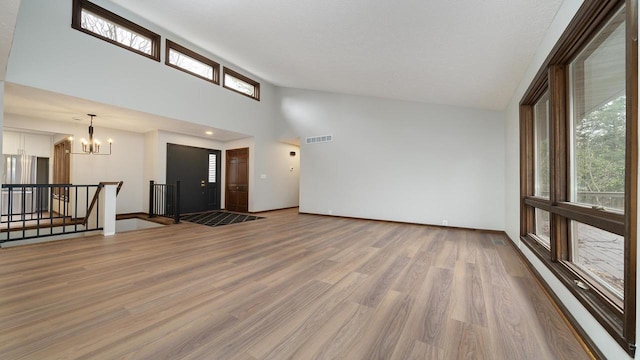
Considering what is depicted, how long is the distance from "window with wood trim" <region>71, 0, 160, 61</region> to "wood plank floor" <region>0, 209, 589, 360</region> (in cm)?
367

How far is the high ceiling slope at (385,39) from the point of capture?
2496 millimetres

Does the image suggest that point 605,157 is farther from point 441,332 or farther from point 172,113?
point 172,113

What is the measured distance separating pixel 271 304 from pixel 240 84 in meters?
6.70

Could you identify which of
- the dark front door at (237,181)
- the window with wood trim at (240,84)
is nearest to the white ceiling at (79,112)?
the dark front door at (237,181)

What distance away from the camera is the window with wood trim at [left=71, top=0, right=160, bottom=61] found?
160 inches

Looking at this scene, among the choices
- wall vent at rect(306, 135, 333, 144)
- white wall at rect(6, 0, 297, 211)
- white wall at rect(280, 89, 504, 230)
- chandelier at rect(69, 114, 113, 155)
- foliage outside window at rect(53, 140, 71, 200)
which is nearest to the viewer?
white wall at rect(6, 0, 297, 211)

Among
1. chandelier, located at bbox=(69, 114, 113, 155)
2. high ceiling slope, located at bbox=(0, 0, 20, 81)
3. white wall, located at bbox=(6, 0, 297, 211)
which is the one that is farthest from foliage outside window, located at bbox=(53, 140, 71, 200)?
high ceiling slope, located at bbox=(0, 0, 20, 81)

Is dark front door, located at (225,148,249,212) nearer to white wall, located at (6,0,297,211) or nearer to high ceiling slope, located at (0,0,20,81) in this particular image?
white wall, located at (6,0,297,211)

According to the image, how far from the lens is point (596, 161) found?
1.83 meters

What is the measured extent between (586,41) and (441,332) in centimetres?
254

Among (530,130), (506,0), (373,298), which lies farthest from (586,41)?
(373,298)

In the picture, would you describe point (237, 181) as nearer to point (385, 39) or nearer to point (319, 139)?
point (319, 139)

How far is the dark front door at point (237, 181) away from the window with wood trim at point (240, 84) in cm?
176

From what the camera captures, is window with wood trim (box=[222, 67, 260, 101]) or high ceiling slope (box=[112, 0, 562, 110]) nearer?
high ceiling slope (box=[112, 0, 562, 110])
